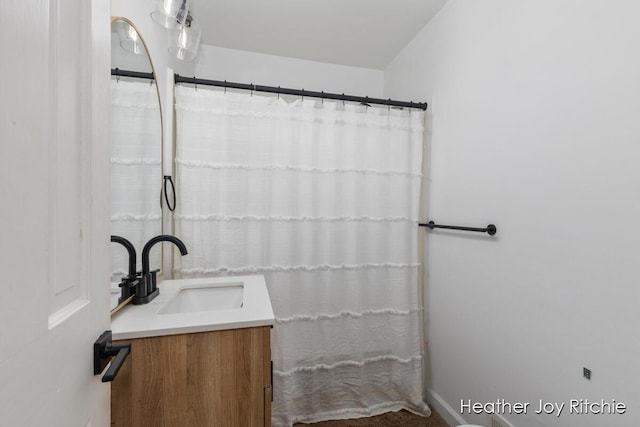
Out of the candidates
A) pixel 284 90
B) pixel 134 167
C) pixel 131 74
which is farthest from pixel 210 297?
pixel 284 90

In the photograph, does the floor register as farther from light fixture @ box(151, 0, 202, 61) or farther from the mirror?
light fixture @ box(151, 0, 202, 61)

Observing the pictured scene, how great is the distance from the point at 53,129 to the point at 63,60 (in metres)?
0.12

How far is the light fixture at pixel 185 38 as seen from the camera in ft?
4.47

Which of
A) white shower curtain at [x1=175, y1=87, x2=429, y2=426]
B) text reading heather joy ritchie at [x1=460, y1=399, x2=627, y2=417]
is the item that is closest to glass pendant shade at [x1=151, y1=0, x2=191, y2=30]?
white shower curtain at [x1=175, y1=87, x2=429, y2=426]

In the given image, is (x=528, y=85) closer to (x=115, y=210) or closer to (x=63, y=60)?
(x=63, y=60)

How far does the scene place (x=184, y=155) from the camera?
1.54m

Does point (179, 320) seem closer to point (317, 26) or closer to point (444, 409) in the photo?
point (444, 409)

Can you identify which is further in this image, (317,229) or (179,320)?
(317,229)

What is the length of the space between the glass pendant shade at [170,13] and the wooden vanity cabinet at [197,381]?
1.25 meters

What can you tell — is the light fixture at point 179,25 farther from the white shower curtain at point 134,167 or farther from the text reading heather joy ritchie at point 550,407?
the text reading heather joy ritchie at point 550,407

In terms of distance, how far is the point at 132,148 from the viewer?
44.6 inches

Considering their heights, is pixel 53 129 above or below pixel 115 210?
above

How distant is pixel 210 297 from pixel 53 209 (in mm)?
1066

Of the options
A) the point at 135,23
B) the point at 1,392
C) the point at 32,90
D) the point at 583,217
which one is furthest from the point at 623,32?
the point at 135,23
